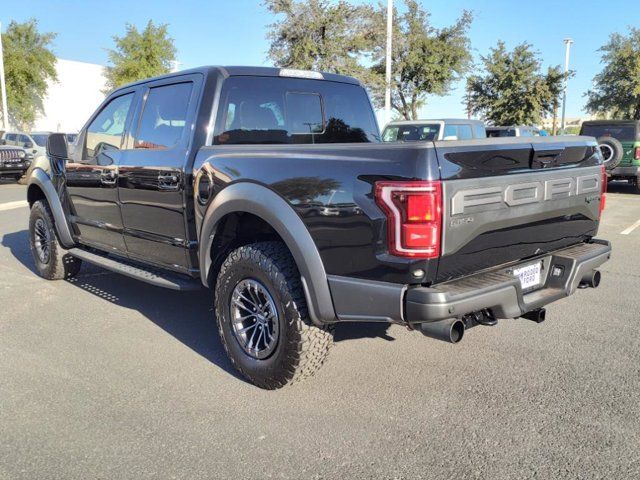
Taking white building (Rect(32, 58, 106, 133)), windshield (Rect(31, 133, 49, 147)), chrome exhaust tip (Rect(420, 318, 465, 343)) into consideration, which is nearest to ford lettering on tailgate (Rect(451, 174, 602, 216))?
chrome exhaust tip (Rect(420, 318, 465, 343))

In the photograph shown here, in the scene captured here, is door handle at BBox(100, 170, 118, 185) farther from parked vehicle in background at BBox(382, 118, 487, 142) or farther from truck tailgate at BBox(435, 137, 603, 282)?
parked vehicle in background at BBox(382, 118, 487, 142)

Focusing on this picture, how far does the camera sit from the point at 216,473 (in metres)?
2.61

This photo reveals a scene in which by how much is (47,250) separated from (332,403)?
13.0 ft

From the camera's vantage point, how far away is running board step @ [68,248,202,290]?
4.02 m

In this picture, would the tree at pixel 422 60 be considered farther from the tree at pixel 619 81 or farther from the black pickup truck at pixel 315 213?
the black pickup truck at pixel 315 213

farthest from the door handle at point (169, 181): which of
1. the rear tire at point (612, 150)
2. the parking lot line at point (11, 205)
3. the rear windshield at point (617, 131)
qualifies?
the rear windshield at point (617, 131)

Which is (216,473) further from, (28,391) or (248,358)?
(28,391)

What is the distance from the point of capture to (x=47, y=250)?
586 centimetres

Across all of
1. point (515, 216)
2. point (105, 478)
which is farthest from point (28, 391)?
point (515, 216)

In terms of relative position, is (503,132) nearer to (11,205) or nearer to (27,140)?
(11,205)

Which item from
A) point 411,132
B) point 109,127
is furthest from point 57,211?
point 411,132

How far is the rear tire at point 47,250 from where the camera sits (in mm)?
5719

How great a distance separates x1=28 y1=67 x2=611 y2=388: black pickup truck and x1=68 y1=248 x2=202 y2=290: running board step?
0.07 feet

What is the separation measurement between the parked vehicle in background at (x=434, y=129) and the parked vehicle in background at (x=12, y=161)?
36.1ft
